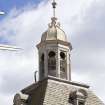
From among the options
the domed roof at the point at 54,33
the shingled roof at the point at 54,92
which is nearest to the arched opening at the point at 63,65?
the shingled roof at the point at 54,92

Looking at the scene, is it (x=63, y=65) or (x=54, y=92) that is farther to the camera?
(x=63, y=65)

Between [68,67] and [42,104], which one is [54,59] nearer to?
[68,67]

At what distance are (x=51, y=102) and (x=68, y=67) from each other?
493cm

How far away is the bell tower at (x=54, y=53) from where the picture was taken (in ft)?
205

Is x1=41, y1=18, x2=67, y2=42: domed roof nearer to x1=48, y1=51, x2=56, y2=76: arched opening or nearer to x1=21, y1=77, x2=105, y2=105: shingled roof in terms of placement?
x1=48, y1=51, x2=56, y2=76: arched opening

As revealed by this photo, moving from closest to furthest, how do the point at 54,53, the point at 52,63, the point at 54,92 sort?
the point at 54,92, the point at 52,63, the point at 54,53

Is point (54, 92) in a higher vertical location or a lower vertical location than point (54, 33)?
lower

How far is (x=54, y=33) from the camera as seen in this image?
63.9m

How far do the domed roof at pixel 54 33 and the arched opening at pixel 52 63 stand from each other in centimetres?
142

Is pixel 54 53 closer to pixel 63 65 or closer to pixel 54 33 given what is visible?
pixel 63 65

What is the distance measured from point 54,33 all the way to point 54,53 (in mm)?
1910

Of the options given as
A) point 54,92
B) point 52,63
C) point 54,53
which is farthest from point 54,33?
point 54,92

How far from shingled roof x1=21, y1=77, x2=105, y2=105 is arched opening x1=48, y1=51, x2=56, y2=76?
1.38m

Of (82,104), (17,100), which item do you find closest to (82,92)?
(82,104)
